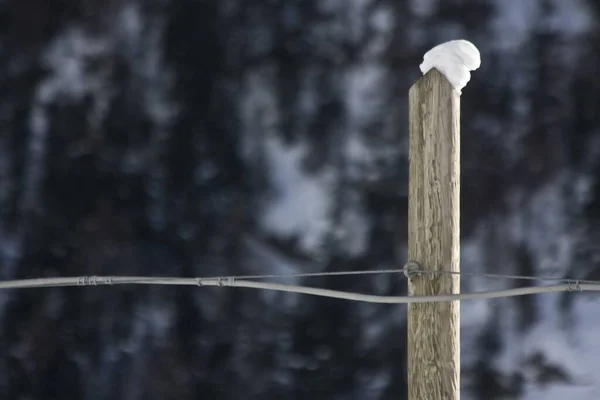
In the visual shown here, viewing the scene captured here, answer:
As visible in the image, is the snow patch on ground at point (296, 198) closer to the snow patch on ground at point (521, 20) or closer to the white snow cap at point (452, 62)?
the snow patch on ground at point (521, 20)

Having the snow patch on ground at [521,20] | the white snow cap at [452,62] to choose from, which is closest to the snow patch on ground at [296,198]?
the snow patch on ground at [521,20]

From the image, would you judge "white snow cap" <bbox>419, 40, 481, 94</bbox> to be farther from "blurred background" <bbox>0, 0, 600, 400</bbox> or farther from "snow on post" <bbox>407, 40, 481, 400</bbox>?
"blurred background" <bbox>0, 0, 600, 400</bbox>

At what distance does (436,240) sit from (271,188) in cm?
411

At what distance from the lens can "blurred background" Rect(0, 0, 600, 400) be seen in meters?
6.06

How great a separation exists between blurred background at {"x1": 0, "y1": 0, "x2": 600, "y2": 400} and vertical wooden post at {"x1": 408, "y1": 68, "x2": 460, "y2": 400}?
12.5 ft

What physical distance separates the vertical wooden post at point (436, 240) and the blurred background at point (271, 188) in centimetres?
380

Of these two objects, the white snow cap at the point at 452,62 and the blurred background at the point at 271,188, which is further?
the blurred background at the point at 271,188

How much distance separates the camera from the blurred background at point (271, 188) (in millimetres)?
6059

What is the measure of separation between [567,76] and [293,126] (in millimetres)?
2041

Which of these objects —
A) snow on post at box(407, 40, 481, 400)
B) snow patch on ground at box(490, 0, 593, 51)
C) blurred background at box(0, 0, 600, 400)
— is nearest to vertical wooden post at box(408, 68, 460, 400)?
snow on post at box(407, 40, 481, 400)

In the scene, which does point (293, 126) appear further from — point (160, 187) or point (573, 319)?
point (573, 319)

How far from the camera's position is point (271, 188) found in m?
6.39

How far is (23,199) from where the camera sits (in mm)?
6590

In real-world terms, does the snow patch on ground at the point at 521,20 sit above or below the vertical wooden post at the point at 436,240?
above
